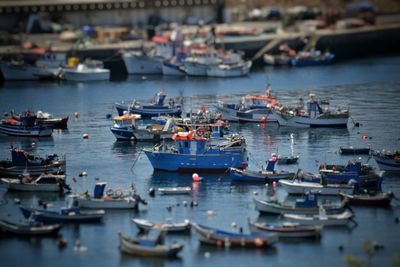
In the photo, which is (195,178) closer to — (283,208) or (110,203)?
(110,203)

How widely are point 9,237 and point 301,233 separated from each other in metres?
10.4

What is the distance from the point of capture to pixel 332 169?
58.1m

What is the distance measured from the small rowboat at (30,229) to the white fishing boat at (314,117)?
24.9 m

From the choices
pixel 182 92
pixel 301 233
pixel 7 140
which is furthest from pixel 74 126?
pixel 301 233

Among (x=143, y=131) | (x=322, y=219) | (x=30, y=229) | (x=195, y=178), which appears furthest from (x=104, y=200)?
(x=143, y=131)

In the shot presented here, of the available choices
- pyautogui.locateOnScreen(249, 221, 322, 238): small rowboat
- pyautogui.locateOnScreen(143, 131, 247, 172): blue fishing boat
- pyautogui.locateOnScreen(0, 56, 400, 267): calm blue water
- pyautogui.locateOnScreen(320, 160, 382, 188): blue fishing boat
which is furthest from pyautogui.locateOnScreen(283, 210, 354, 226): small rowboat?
pyautogui.locateOnScreen(143, 131, 247, 172): blue fishing boat

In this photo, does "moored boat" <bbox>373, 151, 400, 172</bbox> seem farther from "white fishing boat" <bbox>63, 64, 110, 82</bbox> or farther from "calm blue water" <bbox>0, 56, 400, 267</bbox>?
Answer: "white fishing boat" <bbox>63, 64, 110, 82</bbox>

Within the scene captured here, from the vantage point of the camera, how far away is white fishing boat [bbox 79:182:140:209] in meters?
53.6

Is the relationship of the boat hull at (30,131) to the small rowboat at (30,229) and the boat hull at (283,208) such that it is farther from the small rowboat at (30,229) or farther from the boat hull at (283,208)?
the boat hull at (283,208)

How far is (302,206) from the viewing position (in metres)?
52.1

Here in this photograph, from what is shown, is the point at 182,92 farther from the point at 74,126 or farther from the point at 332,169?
the point at 332,169

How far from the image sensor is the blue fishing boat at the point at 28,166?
194 ft

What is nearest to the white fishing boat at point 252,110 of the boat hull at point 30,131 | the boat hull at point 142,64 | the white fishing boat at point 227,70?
the boat hull at point 30,131

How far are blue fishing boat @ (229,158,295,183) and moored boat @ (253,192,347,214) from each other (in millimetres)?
5185
